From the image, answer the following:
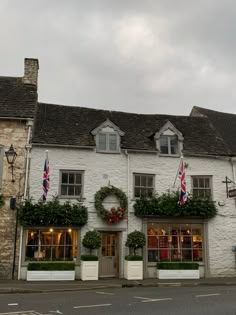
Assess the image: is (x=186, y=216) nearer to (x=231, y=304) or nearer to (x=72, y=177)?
(x=72, y=177)

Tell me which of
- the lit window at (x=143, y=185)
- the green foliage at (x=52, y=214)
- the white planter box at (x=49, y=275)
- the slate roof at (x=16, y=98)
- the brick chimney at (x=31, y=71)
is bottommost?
the white planter box at (x=49, y=275)

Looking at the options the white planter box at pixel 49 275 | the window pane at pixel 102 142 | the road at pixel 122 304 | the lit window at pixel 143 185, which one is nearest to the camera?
the road at pixel 122 304

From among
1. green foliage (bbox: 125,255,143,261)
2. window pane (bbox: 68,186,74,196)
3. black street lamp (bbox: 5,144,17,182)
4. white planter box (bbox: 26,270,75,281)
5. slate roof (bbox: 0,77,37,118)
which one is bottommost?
white planter box (bbox: 26,270,75,281)

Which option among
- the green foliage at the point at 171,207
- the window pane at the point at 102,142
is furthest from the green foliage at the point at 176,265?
the window pane at the point at 102,142

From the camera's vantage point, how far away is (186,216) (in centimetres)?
1886

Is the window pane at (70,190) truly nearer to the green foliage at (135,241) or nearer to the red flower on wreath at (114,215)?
the red flower on wreath at (114,215)

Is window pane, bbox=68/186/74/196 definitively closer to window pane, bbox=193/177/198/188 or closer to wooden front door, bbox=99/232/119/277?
wooden front door, bbox=99/232/119/277

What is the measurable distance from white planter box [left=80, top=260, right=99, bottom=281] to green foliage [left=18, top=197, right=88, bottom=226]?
6.14 feet

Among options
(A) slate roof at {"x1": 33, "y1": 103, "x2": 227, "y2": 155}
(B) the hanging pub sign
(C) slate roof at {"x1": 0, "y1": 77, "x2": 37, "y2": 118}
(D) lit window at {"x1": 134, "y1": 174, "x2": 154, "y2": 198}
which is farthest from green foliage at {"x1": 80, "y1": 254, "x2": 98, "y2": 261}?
(B) the hanging pub sign

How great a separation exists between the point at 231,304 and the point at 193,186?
10.1 meters

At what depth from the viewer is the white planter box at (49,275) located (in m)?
16.3

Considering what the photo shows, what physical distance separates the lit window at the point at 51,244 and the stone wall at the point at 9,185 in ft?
2.59

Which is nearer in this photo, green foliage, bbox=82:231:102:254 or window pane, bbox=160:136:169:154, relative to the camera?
green foliage, bbox=82:231:102:254

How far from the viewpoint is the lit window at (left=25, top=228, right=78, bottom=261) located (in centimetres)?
1730
